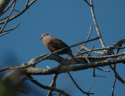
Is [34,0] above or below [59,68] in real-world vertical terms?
above

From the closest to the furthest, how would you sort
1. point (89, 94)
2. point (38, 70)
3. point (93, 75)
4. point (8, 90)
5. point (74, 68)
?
point (8, 90)
point (74, 68)
point (38, 70)
point (89, 94)
point (93, 75)

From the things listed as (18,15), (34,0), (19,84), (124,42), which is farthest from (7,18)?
(19,84)

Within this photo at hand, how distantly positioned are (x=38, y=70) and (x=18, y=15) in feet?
2.94

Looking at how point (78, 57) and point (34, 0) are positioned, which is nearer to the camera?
point (78, 57)

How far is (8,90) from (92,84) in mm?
3000

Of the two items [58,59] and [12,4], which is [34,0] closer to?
[12,4]

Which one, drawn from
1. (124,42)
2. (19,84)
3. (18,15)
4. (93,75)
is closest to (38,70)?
(18,15)

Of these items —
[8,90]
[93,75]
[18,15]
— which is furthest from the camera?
[93,75]

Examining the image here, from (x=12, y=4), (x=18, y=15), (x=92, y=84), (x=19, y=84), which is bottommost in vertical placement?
(x=92, y=84)

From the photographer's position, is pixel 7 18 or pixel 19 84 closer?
pixel 19 84

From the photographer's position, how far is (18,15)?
9.73 feet

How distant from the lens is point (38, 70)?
2295mm

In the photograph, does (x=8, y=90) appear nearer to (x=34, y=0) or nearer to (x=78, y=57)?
(x=78, y=57)

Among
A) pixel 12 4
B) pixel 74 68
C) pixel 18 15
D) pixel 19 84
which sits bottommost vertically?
pixel 74 68
